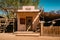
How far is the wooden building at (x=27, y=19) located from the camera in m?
23.3

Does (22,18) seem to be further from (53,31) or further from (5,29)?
(53,31)

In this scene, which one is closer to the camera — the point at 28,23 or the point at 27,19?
the point at 28,23

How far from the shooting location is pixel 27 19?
2370 cm

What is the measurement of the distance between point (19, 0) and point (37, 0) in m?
4.75

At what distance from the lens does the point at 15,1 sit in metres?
37.4

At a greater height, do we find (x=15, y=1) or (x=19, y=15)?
(x=15, y=1)

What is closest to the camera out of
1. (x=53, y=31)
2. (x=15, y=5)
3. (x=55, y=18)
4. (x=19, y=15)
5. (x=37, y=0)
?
(x=53, y=31)

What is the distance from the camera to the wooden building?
23281 millimetres

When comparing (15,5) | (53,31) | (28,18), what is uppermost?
(15,5)

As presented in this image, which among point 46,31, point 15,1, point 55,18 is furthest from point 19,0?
point 46,31

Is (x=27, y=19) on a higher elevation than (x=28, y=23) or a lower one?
higher

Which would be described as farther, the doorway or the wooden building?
the doorway

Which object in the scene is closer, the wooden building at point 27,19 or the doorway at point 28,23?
the wooden building at point 27,19

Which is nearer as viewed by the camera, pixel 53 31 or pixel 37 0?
pixel 53 31
